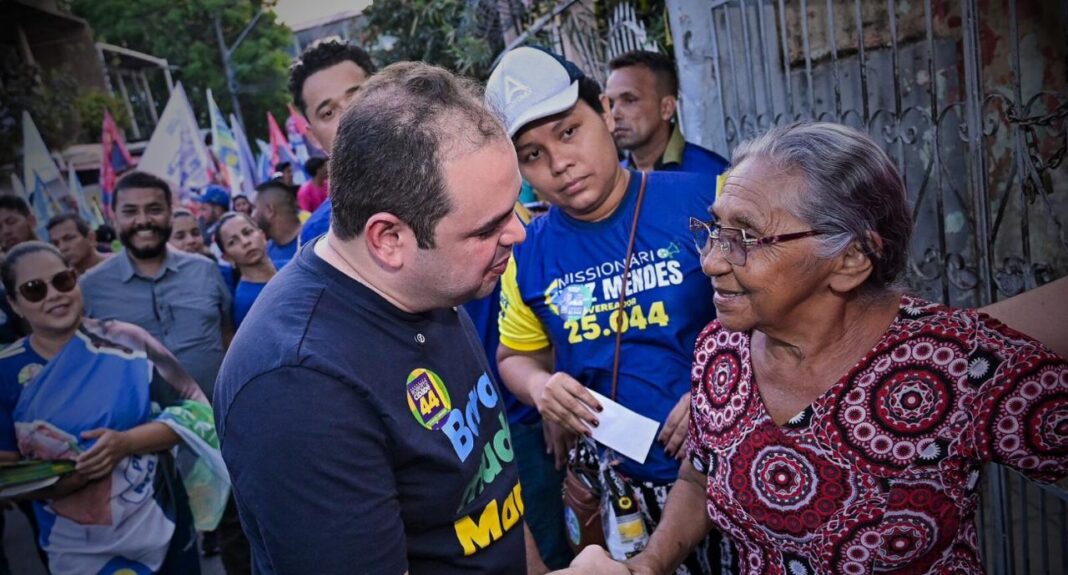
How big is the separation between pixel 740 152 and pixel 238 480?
131cm

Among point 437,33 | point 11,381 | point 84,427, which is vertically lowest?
point 84,427

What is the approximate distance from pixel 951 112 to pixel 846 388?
224 centimetres

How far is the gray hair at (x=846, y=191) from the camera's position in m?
1.45

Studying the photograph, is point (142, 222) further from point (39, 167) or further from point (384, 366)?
point (39, 167)

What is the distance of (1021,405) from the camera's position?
51.5 inches

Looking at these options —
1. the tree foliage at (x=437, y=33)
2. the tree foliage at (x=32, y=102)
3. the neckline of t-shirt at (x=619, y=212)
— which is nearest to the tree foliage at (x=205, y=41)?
the tree foliage at (x=32, y=102)

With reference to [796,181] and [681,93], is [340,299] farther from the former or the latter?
[681,93]

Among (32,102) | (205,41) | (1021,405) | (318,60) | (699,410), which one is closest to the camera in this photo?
(1021,405)

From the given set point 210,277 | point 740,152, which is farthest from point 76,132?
point 740,152

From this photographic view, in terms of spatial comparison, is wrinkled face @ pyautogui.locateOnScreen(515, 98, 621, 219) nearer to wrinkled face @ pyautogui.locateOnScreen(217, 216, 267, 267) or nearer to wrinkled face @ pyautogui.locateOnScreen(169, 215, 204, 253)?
wrinkled face @ pyautogui.locateOnScreen(217, 216, 267, 267)

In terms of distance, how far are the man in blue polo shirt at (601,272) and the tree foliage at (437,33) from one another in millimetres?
7079

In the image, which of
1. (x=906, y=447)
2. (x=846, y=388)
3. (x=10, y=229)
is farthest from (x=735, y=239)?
(x=10, y=229)

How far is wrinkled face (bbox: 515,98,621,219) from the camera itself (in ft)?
7.19

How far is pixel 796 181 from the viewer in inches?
58.2
